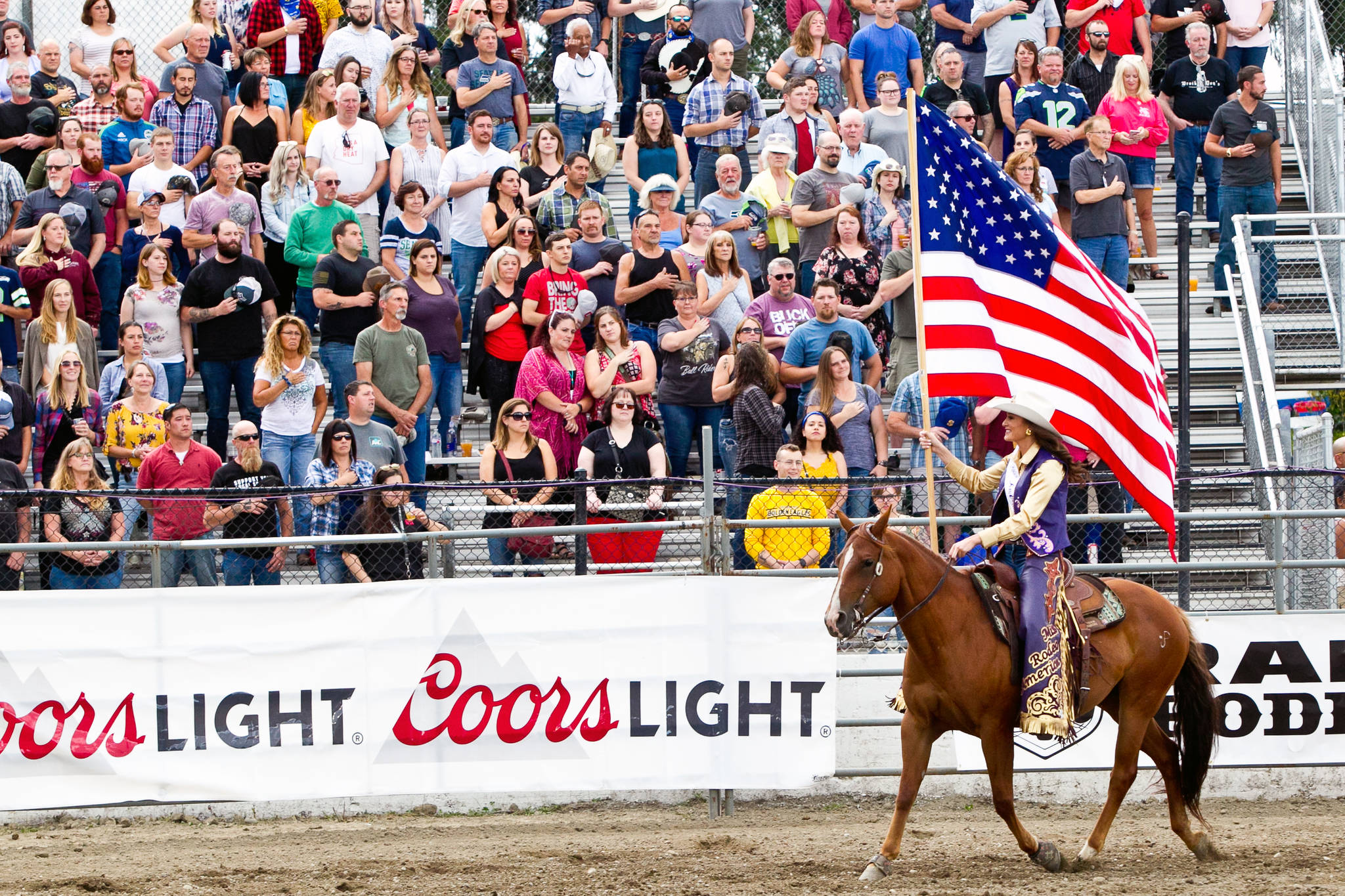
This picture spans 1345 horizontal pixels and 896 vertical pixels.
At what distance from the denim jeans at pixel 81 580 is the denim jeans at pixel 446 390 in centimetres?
351

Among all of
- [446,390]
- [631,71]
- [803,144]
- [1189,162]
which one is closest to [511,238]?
[446,390]

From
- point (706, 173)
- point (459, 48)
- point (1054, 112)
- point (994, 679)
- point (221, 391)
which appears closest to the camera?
point (994, 679)

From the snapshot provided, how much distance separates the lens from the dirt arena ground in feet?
28.6

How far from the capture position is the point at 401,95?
659 inches

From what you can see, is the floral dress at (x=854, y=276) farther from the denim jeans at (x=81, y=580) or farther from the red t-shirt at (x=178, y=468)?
the denim jeans at (x=81, y=580)

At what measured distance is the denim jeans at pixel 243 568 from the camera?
11.2m

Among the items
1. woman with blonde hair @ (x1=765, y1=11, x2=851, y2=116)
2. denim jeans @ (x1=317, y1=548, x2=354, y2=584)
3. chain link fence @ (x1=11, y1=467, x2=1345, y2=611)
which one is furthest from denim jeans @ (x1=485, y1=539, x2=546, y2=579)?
woman with blonde hair @ (x1=765, y1=11, x2=851, y2=116)

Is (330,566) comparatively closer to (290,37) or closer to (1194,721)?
(1194,721)

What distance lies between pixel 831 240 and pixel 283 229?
5029 mm

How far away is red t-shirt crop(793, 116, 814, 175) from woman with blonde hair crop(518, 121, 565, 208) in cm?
228

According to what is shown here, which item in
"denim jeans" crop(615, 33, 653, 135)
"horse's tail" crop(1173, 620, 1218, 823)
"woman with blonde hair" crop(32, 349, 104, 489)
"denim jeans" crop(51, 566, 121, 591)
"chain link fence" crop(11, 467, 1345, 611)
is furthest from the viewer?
"denim jeans" crop(615, 33, 653, 135)

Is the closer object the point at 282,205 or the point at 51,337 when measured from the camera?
Answer: the point at 51,337

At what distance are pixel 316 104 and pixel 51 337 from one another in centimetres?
385

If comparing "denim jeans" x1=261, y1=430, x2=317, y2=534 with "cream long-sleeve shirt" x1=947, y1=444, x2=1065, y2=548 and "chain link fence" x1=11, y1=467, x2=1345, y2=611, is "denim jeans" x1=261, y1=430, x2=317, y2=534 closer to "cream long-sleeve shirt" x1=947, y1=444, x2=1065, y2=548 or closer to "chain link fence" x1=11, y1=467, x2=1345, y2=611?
"chain link fence" x1=11, y1=467, x2=1345, y2=611
